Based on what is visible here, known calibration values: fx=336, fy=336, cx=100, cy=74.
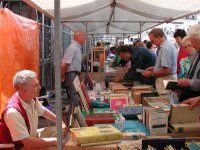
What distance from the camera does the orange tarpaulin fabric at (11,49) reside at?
3773 mm

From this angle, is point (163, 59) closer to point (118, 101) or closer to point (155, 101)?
point (155, 101)

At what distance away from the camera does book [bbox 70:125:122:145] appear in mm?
2141

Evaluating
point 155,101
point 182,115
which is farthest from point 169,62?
point 182,115

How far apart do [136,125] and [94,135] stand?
91 centimetres

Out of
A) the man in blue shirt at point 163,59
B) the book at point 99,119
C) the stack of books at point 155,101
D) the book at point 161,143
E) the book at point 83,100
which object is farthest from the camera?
the man in blue shirt at point 163,59

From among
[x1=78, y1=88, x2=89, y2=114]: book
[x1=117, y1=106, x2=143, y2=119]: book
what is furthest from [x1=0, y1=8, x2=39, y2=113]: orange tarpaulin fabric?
[x1=117, y1=106, x2=143, y2=119]: book

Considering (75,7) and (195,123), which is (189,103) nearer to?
(195,123)

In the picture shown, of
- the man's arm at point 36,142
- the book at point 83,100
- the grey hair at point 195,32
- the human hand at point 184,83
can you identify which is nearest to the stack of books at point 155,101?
the human hand at point 184,83

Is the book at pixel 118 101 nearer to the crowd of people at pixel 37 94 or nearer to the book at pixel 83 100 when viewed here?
the book at pixel 83 100

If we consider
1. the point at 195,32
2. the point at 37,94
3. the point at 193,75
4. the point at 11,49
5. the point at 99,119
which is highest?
the point at 195,32

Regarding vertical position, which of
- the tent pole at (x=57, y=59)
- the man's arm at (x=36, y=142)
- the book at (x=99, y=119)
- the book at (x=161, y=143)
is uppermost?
the tent pole at (x=57, y=59)

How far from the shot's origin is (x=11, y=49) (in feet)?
13.1

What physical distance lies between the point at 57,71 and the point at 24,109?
124 cm

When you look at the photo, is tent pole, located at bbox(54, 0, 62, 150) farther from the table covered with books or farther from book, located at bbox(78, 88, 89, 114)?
book, located at bbox(78, 88, 89, 114)
